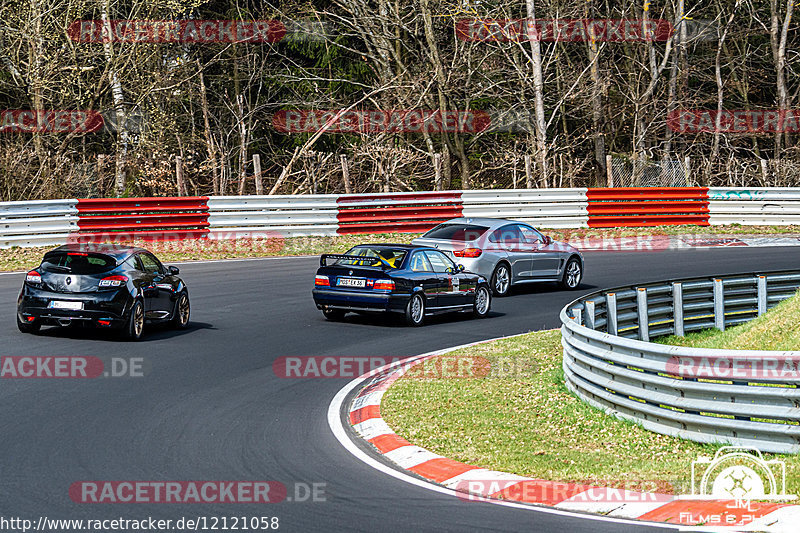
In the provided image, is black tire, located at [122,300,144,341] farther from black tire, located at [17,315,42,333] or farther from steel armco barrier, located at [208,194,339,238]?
steel armco barrier, located at [208,194,339,238]

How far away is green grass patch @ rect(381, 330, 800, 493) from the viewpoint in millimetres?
8258

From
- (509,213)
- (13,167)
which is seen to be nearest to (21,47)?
(13,167)

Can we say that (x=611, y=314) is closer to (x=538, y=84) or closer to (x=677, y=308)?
(x=677, y=308)

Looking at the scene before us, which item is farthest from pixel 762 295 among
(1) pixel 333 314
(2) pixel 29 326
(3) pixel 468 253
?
(2) pixel 29 326

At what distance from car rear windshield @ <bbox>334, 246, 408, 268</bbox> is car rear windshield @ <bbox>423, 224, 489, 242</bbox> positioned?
2762mm

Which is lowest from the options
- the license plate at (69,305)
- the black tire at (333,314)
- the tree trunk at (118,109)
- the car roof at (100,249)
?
the black tire at (333,314)

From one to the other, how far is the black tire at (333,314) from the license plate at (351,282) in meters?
0.78

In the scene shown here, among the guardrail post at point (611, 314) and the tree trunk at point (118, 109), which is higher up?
the tree trunk at point (118, 109)

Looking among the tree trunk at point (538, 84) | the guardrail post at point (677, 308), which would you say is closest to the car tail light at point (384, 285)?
the guardrail post at point (677, 308)

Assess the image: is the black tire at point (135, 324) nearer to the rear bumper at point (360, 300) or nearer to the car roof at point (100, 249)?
the car roof at point (100, 249)

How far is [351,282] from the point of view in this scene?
52.6 ft

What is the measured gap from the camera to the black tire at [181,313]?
15.5 m

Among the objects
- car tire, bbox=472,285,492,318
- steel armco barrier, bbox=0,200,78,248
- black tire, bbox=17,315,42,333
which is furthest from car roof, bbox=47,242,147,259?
steel armco barrier, bbox=0,200,78,248

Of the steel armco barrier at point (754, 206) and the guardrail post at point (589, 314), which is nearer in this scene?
the guardrail post at point (589, 314)
